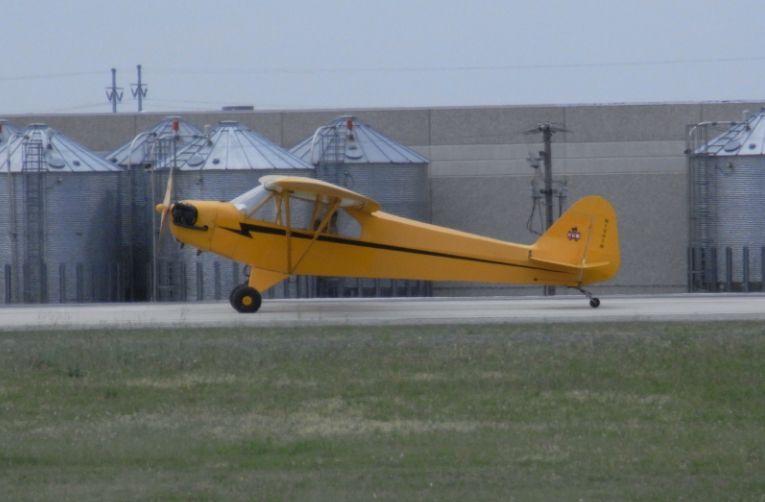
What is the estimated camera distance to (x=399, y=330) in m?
18.3

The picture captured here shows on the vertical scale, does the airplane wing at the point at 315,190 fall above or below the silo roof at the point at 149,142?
below

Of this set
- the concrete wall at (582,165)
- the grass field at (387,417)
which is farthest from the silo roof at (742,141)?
the grass field at (387,417)

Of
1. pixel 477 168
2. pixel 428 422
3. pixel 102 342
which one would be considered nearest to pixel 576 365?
pixel 428 422

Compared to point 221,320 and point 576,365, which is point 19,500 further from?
point 221,320

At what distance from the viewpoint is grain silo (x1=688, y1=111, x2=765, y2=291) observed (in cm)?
3453

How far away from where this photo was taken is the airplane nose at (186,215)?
22.2 m

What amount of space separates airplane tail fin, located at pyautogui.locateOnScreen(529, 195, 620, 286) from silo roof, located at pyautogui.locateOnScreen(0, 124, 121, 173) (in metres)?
14.8

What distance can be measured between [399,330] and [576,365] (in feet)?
15.8

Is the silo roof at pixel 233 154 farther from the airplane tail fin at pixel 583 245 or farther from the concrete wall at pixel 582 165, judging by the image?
the airplane tail fin at pixel 583 245

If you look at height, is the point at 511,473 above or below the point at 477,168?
below

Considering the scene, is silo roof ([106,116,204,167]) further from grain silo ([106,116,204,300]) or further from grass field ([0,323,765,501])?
grass field ([0,323,765,501])

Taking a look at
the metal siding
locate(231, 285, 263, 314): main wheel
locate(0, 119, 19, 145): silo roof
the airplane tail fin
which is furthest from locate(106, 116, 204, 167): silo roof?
the airplane tail fin

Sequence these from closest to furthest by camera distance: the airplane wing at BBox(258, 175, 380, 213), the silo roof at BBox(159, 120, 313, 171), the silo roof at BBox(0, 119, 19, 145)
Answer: the airplane wing at BBox(258, 175, 380, 213), the silo roof at BBox(159, 120, 313, 171), the silo roof at BBox(0, 119, 19, 145)

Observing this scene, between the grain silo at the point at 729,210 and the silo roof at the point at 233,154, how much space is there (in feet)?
35.6
